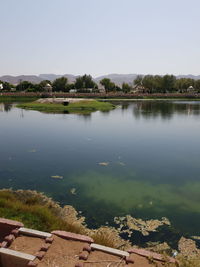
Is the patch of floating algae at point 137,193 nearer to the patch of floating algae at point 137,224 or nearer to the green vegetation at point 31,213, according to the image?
the patch of floating algae at point 137,224

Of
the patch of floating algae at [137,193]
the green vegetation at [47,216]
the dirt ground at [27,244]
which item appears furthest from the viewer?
the patch of floating algae at [137,193]

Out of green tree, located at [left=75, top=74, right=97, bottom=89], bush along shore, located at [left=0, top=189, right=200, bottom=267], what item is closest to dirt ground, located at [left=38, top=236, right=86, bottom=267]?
bush along shore, located at [left=0, top=189, right=200, bottom=267]

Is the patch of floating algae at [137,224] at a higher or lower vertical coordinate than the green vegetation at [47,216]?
lower

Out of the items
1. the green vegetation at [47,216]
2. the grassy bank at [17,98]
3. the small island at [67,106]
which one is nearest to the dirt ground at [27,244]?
the green vegetation at [47,216]

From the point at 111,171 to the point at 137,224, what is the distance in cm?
814

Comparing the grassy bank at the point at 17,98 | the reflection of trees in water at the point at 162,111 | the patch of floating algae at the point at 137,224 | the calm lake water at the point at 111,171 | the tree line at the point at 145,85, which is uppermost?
the tree line at the point at 145,85

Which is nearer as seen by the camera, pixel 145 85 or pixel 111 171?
pixel 111 171

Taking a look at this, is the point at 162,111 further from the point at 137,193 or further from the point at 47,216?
the point at 47,216

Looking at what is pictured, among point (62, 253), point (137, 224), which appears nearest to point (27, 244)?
point (62, 253)

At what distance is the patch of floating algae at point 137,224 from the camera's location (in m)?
11.8

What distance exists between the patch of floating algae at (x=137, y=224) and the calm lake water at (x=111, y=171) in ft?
1.63

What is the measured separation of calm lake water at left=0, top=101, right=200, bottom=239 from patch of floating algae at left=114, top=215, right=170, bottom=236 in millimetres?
495

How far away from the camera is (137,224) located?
12.3m

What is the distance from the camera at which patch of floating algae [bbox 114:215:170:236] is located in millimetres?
11773
